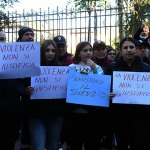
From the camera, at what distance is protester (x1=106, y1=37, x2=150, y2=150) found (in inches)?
167

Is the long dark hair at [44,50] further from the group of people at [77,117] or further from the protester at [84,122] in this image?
the protester at [84,122]

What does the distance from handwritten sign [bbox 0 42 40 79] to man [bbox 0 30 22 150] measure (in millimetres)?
221

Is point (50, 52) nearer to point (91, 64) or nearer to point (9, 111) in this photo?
point (91, 64)

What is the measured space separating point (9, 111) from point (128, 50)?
175cm

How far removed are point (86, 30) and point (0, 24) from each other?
349cm

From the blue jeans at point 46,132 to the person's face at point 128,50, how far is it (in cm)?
118

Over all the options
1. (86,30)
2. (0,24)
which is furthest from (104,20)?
(0,24)

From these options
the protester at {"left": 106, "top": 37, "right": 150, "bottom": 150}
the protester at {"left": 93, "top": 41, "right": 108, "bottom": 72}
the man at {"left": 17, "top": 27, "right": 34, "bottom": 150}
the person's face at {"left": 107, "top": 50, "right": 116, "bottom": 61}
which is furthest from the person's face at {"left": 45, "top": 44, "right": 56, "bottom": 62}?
the person's face at {"left": 107, "top": 50, "right": 116, "bottom": 61}

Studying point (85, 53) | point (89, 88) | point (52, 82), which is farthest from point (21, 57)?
point (89, 88)

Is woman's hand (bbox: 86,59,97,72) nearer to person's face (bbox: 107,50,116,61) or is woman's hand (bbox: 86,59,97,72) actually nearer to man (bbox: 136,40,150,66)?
man (bbox: 136,40,150,66)

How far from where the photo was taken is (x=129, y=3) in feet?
33.1

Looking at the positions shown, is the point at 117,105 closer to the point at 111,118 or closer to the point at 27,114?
the point at 111,118

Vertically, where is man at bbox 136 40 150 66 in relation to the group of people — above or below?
above

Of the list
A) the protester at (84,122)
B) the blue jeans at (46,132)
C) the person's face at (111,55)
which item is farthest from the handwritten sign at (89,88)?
the person's face at (111,55)
